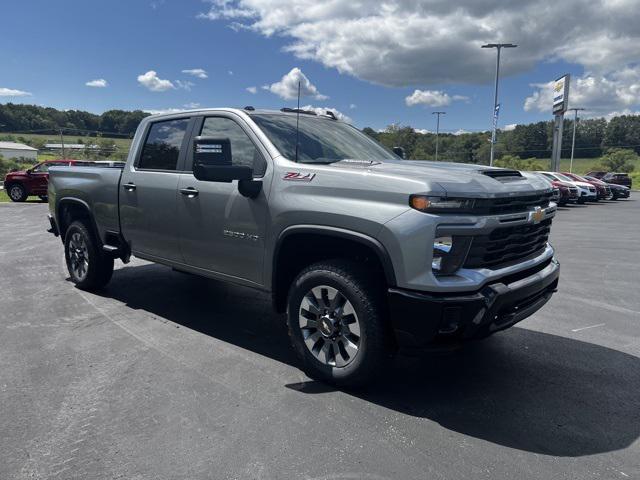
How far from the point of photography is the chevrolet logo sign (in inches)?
142

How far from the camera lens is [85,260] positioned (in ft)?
20.7

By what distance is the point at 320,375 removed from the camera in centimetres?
376

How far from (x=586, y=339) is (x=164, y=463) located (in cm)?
396

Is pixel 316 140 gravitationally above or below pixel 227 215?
above

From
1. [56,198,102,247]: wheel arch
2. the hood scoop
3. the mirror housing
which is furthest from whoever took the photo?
[56,198,102,247]: wheel arch

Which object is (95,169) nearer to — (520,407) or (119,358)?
(119,358)

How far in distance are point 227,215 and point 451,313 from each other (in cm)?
208

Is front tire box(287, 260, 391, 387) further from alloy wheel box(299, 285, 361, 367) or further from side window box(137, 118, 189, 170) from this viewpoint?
side window box(137, 118, 189, 170)

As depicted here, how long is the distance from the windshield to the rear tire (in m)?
21.9

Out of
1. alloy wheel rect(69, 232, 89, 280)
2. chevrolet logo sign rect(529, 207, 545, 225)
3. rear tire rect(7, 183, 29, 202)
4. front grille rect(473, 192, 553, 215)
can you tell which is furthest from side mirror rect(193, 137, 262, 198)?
rear tire rect(7, 183, 29, 202)

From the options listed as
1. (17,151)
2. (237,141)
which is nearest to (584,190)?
(237,141)

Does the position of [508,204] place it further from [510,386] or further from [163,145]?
[163,145]

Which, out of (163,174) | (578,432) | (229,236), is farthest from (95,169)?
(578,432)

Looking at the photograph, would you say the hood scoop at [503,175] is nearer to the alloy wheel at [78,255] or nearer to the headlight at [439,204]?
the headlight at [439,204]
